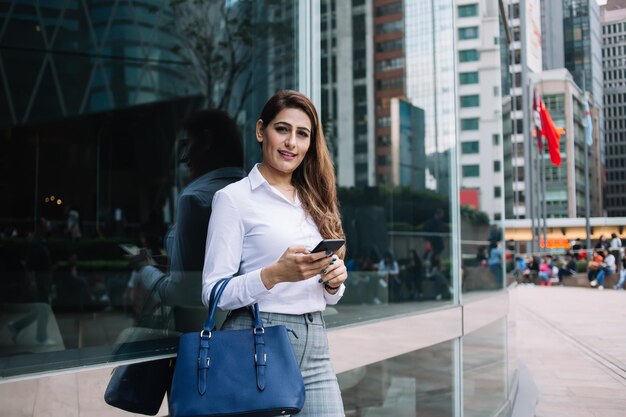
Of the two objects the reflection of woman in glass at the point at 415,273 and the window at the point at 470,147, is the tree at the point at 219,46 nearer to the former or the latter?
the window at the point at 470,147

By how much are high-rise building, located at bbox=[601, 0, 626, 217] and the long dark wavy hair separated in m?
10.2

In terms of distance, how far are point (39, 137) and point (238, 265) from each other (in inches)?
768

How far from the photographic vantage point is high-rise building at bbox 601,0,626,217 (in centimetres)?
1415

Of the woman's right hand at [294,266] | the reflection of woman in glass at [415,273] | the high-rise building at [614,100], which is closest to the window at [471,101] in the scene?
the reflection of woman in glass at [415,273]

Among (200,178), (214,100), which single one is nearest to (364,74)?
(214,100)

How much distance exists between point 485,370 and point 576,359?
19.3 feet

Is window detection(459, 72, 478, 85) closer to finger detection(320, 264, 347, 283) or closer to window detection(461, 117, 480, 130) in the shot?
window detection(461, 117, 480, 130)

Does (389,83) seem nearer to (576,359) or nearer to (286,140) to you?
(576,359)

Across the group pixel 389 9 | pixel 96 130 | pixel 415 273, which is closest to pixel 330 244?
pixel 415 273

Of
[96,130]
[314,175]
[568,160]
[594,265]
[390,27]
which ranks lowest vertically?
[594,265]

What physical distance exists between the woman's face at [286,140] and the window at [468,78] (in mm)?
4038

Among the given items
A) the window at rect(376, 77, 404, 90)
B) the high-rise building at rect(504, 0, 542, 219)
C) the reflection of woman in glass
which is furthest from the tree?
the high-rise building at rect(504, 0, 542, 219)

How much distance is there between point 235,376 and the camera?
1666mm

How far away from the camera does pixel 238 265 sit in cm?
188
